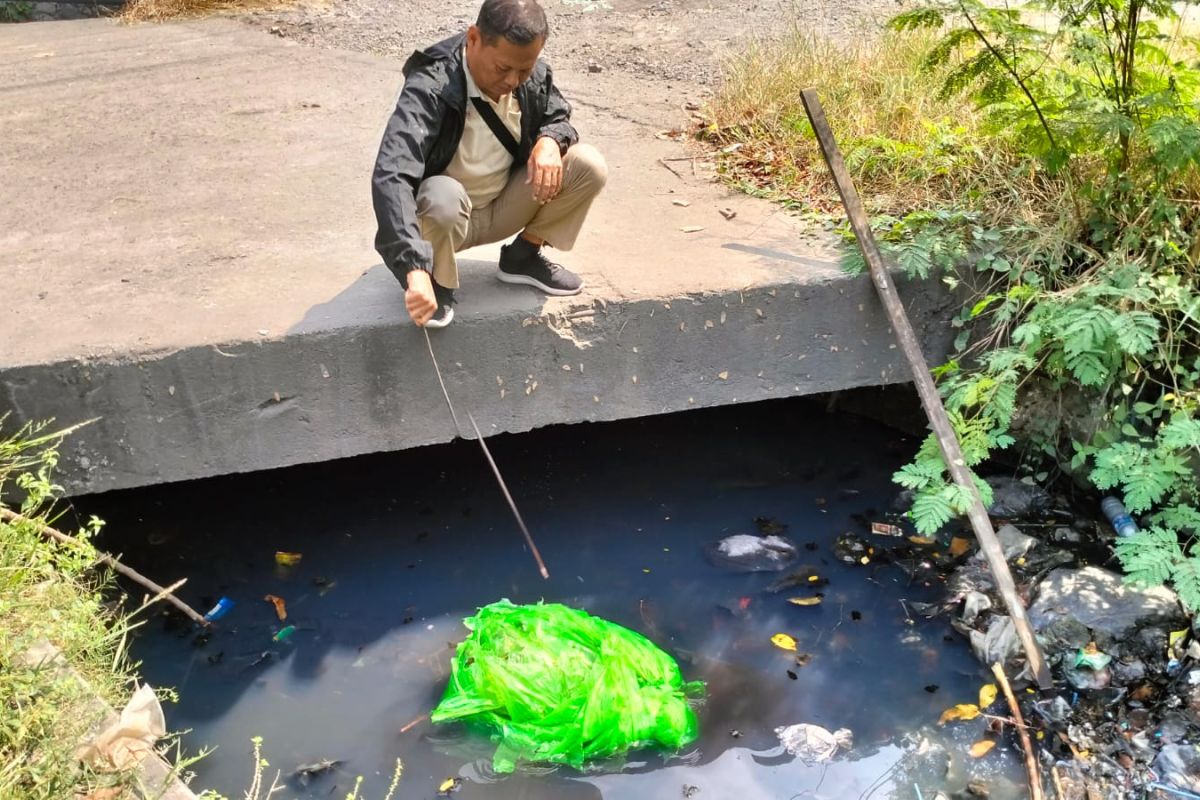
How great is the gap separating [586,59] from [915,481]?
3569mm

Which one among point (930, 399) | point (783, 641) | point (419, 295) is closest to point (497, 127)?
point (419, 295)

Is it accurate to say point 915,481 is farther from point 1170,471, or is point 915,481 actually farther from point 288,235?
point 288,235

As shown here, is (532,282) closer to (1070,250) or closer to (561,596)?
(561,596)

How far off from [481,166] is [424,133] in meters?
0.27

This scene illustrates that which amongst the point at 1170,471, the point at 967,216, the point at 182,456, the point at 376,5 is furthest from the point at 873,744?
the point at 376,5

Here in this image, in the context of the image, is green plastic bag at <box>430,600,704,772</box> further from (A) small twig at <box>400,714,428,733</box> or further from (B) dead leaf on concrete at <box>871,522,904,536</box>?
(B) dead leaf on concrete at <box>871,522,904,536</box>

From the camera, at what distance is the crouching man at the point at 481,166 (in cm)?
263

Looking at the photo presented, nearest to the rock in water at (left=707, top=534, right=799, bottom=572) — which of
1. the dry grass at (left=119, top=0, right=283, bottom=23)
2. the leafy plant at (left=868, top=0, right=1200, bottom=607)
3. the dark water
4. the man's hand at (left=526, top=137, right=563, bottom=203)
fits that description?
the dark water

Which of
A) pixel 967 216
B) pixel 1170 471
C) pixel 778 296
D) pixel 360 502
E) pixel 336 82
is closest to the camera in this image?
pixel 1170 471

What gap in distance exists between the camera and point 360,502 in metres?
3.75

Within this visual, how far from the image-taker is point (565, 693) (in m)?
2.74

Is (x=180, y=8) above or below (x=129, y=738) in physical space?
above

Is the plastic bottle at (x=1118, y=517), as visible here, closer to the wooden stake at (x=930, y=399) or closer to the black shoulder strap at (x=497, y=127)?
the wooden stake at (x=930, y=399)

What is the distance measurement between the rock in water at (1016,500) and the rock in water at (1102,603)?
0.41 meters
